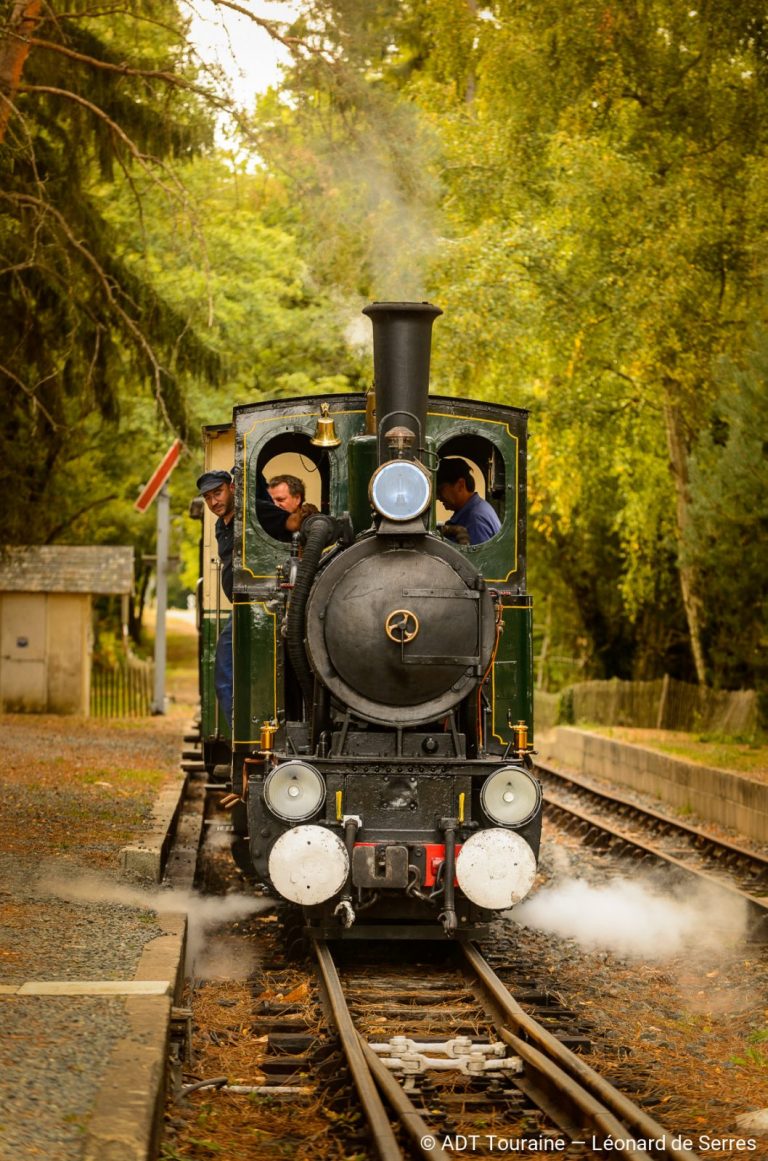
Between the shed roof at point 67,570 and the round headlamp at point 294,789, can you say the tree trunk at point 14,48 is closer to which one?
the round headlamp at point 294,789

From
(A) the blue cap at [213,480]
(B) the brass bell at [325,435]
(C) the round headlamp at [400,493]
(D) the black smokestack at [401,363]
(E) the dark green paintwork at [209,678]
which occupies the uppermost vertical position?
(D) the black smokestack at [401,363]

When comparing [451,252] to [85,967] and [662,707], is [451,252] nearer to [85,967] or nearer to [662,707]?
[662,707]

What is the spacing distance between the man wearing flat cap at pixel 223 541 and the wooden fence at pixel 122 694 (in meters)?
16.6

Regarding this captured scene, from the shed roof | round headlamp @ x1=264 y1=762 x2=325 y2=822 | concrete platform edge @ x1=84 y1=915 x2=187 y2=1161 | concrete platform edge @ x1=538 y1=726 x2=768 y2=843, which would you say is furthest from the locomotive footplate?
the shed roof

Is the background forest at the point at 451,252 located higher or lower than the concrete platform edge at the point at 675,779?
higher

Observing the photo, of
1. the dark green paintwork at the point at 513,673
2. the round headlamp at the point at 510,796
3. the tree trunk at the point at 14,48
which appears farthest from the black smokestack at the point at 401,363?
the tree trunk at the point at 14,48

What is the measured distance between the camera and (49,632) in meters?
25.2

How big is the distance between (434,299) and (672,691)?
8.16 metres

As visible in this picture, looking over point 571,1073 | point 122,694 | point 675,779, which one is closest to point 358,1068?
point 571,1073

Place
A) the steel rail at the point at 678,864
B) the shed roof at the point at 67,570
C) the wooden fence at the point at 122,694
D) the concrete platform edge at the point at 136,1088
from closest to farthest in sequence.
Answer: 1. the concrete platform edge at the point at 136,1088
2. the steel rail at the point at 678,864
3. the shed roof at the point at 67,570
4. the wooden fence at the point at 122,694

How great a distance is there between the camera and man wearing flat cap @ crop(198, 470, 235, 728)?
30.7 feet

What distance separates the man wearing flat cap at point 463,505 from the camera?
337 inches

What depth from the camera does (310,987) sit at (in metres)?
7.59

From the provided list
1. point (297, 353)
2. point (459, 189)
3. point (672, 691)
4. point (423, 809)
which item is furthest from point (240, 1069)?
point (297, 353)
